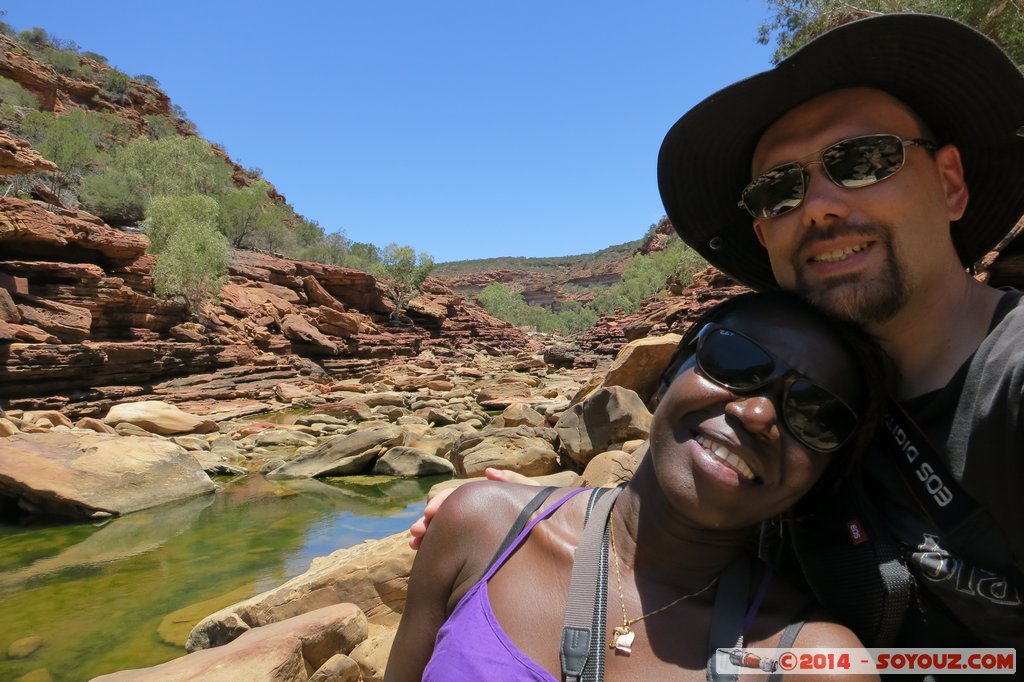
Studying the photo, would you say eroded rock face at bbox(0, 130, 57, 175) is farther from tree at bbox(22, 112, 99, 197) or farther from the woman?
the woman

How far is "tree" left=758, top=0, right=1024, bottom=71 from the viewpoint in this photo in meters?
11.7

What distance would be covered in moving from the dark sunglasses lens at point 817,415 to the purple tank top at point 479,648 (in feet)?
2.04

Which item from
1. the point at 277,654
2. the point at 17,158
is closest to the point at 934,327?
the point at 277,654

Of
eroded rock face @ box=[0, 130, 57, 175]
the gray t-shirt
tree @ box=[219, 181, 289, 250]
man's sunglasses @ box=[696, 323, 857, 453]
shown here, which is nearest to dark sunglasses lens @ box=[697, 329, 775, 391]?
man's sunglasses @ box=[696, 323, 857, 453]

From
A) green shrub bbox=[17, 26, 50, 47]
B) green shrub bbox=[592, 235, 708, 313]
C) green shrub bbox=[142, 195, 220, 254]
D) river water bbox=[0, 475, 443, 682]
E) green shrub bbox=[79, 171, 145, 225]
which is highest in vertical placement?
green shrub bbox=[17, 26, 50, 47]

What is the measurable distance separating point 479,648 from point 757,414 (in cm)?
72

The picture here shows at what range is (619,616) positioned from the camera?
1266 millimetres

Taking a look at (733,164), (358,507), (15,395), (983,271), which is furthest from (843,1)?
(15,395)

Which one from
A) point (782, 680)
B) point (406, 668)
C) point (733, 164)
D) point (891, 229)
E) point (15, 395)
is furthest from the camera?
point (15, 395)

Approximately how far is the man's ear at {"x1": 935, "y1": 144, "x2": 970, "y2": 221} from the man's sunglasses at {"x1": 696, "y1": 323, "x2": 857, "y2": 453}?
24.1 inches

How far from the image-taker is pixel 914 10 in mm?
13461

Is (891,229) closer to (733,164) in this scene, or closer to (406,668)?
(733,164)

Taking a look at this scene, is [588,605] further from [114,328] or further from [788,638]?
[114,328]

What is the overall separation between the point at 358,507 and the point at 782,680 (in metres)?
7.43
